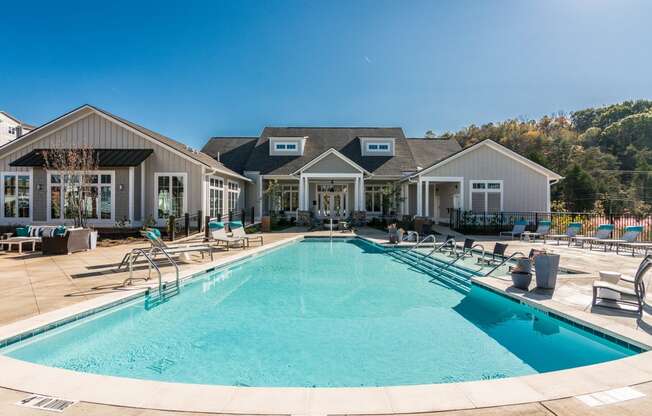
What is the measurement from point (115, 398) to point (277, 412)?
1.43 m

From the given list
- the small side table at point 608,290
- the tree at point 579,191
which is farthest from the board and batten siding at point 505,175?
the small side table at point 608,290

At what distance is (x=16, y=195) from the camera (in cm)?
1881

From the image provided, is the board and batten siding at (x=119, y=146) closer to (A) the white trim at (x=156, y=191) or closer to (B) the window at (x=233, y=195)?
(A) the white trim at (x=156, y=191)

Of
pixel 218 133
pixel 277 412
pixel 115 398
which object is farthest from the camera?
pixel 218 133

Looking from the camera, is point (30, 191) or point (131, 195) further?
point (30, 191)

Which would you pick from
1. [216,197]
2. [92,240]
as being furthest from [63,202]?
[216,197]

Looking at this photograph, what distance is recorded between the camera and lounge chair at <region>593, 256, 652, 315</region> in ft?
17.6

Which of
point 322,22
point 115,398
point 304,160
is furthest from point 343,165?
point 115,398

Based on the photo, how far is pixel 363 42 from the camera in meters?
17.3

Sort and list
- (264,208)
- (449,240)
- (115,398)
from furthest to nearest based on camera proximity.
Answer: (264,208), (449,240), (115,398)

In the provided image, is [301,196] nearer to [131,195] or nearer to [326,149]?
[326,149]

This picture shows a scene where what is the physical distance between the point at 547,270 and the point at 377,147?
22.8 metres

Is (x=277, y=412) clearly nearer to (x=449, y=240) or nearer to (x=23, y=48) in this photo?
(x=449, y=240)

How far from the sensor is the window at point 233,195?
2417cm
